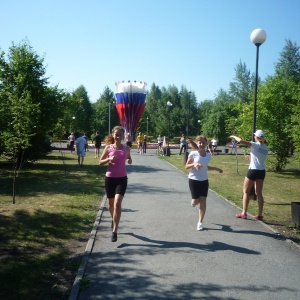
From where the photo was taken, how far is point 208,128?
6206cm

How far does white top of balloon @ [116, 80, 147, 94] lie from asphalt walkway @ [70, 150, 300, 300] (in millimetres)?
4312

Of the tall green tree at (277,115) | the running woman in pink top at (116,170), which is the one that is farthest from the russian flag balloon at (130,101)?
the tall green tree at (277,115)

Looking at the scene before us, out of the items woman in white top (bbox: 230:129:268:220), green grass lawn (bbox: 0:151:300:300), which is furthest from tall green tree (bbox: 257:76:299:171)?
woman in white top (bbox: 230:129:268:220)

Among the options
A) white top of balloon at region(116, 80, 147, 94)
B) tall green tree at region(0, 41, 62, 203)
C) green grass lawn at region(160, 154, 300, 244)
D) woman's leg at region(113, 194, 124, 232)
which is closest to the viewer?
woman's leg at region(113, 194, 124, 232)

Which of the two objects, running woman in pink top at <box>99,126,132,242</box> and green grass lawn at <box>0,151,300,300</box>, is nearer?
green grass lawn at <box>0,151,300,300</box>

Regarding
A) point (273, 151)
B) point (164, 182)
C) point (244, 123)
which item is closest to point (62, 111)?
point (164, 182)

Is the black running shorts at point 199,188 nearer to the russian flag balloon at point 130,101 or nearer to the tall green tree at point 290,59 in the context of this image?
the russian flag balloon at point 130,101

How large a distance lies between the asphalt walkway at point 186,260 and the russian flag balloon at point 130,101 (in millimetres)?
3816

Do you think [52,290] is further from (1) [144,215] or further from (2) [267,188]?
(2) [267,188]

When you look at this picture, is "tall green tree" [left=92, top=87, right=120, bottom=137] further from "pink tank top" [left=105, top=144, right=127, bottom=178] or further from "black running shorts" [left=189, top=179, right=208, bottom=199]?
"pink tank top" [left=105, top=144, right=127, bottom=178]

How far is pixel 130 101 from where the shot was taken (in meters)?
10.5

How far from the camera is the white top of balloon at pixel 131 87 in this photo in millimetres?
10516

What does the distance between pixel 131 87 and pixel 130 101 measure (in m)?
0.45

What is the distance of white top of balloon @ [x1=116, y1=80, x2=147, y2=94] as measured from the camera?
1052 cm
